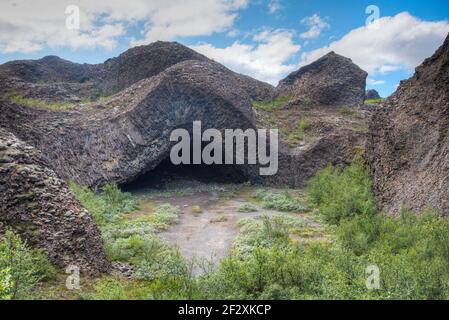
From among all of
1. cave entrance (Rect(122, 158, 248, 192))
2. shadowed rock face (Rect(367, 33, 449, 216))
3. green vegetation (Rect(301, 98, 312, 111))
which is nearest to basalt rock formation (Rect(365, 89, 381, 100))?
green vegetation (Rect(301, 98, 312, 111))

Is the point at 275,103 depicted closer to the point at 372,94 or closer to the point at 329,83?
the point at 329,83

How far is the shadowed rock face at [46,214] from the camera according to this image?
389 inches

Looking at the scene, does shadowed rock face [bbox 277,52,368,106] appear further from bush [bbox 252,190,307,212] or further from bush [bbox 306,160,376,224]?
bush [bbox 252,190,307,212]

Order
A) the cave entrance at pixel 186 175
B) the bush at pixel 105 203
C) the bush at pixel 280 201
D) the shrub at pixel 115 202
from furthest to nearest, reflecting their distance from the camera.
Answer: the cave entrance at pixel 186 175 < the bush at pixel 280 201 < the shrub at pixel 115 202 < the bush at pixel 105 203

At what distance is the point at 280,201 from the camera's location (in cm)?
2016

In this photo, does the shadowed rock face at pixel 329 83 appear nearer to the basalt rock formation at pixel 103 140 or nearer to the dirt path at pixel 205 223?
the basalt rock formation at pixel 103 140

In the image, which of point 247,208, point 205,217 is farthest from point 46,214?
point 247,208

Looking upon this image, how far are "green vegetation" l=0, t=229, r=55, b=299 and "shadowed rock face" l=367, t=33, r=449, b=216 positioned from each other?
10701 mm

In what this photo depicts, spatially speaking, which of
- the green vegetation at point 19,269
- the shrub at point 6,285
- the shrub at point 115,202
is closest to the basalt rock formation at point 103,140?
the green vegetation at point 19,269

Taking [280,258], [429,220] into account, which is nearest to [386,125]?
[429,220]

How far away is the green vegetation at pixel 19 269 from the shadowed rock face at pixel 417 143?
10701mm

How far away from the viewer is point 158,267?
10375mm
